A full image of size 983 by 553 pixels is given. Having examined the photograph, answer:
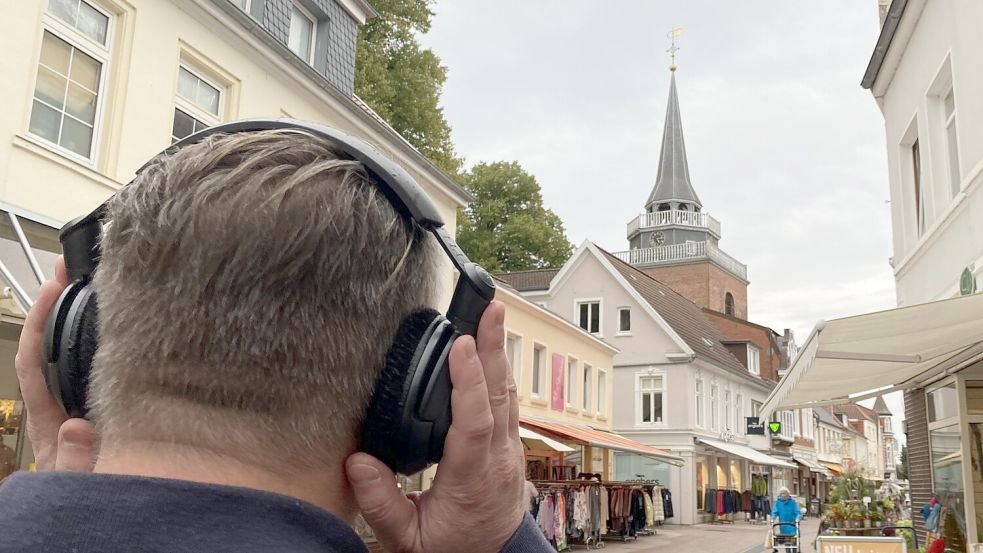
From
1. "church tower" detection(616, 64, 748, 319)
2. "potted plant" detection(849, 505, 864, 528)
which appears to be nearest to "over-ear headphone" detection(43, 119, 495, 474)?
"potted plant" detection(849, 505, 864, 528)

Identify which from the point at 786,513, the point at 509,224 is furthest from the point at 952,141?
the point at 509,224

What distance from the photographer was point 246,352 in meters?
0.79

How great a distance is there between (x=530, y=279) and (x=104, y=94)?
23.7 metres

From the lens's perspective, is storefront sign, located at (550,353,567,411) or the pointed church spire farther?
the pointed church spire

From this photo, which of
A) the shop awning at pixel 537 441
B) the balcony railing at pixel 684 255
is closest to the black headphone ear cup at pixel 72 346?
the shop awning at pixel 537 441

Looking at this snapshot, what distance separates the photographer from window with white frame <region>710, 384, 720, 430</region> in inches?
1280

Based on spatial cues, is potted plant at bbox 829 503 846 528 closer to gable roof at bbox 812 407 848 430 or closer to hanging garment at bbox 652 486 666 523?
hanging garment at bbox 652 486 666 523

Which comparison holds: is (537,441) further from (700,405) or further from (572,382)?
(700,405)

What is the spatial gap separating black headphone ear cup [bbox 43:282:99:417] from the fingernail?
357 millimetres

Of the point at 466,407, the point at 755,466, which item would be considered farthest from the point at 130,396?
the point at 755,466

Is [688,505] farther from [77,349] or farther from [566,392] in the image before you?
[77,349]

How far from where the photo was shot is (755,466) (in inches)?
1540

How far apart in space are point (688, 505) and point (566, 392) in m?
10.1

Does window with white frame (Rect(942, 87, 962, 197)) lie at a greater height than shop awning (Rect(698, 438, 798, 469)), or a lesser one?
greater
